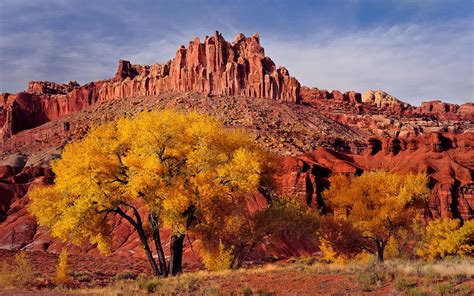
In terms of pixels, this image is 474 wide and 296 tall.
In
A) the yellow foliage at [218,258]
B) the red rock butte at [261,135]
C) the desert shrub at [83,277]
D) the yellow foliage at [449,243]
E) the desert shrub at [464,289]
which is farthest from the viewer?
the red rock butte at [261,135]

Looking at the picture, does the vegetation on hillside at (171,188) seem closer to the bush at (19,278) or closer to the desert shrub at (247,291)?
the bush at (19,278)

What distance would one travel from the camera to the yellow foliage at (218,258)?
25219 millimetres

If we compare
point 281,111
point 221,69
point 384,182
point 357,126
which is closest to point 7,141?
point 221,69

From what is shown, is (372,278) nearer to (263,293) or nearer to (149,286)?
(263,293)

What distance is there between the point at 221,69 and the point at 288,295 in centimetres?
14738

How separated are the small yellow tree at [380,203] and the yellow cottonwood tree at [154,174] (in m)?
12.8

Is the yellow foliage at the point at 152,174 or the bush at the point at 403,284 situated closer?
the bush at the point at 403,284

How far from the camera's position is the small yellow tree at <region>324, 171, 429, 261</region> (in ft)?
112

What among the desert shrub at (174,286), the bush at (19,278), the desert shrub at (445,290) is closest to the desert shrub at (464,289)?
the desert shrub at (445,290)

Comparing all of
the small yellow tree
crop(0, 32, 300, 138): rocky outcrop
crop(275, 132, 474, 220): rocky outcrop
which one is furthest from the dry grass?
crop(0, 32, 300, 138): rocky outcrop

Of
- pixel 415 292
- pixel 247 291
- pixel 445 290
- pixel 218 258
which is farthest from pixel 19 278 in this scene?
pixel 445 290

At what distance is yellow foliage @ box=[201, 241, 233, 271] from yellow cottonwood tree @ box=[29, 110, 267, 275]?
211cm

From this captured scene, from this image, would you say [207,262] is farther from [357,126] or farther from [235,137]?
[357,126]

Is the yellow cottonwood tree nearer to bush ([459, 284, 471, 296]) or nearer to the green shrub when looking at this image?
the green shrub
